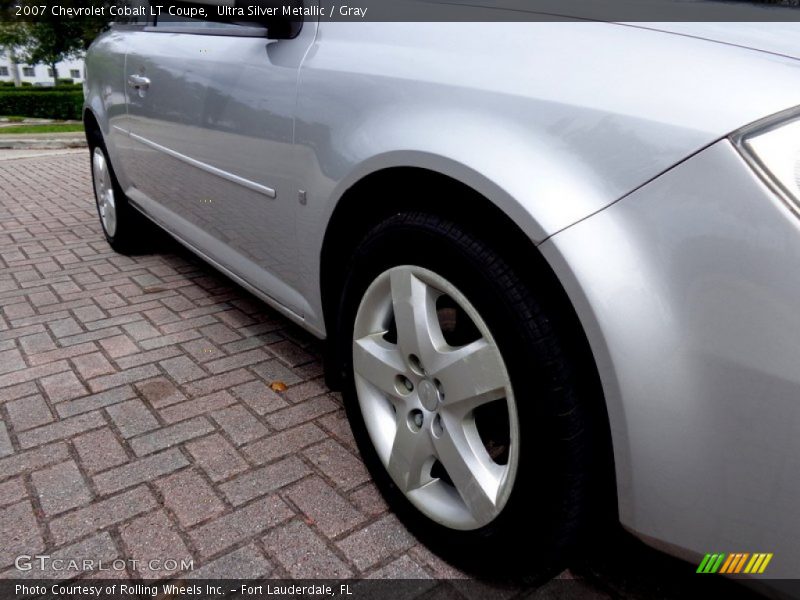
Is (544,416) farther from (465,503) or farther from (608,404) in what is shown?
(465,503)

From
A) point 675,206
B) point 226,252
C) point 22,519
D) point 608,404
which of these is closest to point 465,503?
point 608,404

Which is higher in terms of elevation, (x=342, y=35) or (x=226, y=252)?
(x=342, y=35)

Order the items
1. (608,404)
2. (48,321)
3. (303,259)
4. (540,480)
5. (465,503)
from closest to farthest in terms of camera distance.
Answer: (608,404) → (540,480) → (465,503) → (303,259) → (48,321)

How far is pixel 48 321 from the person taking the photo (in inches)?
126

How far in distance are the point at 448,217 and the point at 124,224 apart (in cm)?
324

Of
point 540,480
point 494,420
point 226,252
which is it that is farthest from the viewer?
point 226,252

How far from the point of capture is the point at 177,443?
85.6 inches

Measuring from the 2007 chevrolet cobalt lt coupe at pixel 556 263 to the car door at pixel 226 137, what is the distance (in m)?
0.03

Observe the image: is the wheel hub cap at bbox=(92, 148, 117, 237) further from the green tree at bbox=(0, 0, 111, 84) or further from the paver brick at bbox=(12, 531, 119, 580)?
the green tree at bbox=(0, 0, 111, 84)

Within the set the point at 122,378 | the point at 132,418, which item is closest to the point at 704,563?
the point at 132,418

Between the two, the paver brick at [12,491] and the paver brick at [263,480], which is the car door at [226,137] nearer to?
the paver brick at [263,480]

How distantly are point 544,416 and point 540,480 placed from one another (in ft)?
0.48

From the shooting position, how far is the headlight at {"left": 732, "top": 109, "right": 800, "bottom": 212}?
99 cm

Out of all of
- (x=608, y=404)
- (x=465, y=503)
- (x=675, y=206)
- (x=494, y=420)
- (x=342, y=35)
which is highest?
(x=342, y=35)
